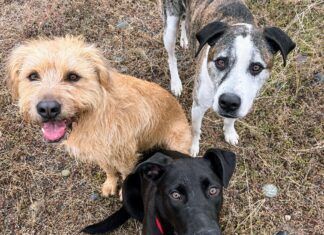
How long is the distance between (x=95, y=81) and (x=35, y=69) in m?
0.45

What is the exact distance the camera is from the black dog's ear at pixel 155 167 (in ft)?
10.1

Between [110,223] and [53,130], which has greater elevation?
[53,130]

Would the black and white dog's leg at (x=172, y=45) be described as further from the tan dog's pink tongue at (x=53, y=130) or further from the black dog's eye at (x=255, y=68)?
the tan dog's pink tongue at (x=53, y=130)

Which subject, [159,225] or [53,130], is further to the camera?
[159,225]

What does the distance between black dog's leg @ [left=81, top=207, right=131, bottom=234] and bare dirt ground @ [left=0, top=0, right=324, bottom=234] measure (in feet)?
1.02

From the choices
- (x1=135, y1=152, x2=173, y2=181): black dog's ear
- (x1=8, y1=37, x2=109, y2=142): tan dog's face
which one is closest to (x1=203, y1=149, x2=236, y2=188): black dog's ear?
(x1=135, y1=152, x2=173, y2=181): black dog's ear

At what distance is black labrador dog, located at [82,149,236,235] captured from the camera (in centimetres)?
281

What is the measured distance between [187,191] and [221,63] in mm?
1201

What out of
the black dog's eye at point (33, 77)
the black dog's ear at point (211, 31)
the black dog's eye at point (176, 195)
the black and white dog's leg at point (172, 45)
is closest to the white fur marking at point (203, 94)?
the black dog's ear at point (211, 31)

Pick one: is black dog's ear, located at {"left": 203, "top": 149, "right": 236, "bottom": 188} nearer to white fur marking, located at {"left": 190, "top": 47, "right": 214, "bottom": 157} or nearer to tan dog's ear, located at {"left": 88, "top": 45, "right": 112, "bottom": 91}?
white fur marking, located at {"left": 190, "top": 47, "right": 214, "bottom": 157}

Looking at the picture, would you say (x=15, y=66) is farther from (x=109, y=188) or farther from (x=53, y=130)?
(x=109, y=188)

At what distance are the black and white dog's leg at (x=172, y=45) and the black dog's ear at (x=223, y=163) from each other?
6.68 ft

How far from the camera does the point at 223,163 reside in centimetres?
304

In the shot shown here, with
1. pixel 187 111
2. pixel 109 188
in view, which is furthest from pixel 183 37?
pixel 109 188
